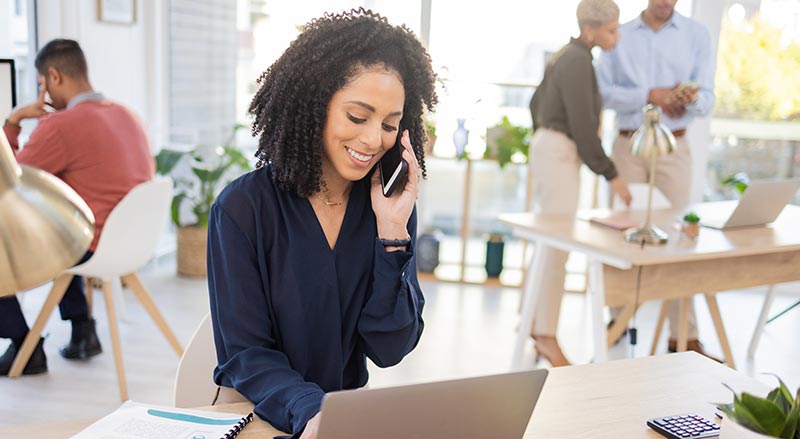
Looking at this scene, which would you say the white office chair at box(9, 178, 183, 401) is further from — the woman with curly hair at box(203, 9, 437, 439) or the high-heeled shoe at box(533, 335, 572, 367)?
the woman with curly hair at box(203, 9, 437, 439)

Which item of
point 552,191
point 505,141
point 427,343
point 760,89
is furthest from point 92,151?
point 760,89

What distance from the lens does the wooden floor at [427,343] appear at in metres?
3.31

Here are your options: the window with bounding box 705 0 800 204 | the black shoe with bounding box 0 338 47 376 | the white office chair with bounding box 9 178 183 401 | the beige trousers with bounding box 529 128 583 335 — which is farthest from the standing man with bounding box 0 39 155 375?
the window with bounding box 705 0 800 204

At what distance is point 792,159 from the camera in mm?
5152

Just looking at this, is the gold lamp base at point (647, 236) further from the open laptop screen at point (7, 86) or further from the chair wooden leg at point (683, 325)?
the open laptop screen at point (7, 86)

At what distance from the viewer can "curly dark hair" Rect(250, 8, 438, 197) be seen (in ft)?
5.39

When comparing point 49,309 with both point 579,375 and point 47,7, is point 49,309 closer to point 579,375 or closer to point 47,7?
point 47,7

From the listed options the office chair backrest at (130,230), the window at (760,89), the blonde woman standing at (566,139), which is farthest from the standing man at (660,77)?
the office chair backrest at (130,230)

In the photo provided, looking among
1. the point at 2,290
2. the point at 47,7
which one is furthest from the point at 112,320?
the point at 2,290

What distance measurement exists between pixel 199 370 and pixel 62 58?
232 cm

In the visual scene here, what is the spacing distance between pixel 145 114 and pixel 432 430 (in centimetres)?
452

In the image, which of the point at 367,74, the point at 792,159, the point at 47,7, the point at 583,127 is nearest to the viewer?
the point at 367,74

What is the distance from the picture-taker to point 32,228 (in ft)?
2.17

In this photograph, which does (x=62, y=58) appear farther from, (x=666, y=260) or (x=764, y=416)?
(x=764, y=416)
